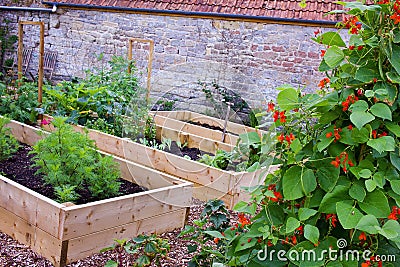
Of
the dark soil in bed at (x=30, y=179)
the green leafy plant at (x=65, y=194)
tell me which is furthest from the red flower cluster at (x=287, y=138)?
the dark soil in bed at (x=30, y=179)

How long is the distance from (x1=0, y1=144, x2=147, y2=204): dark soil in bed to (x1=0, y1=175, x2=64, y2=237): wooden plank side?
0.28m

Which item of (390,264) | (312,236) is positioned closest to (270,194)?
(312,236)

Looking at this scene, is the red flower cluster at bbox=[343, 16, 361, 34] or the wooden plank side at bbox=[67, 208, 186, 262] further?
the wooden plank side at bbox=[67, 208, 186, 262]

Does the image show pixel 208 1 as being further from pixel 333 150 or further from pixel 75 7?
pixel 333 150

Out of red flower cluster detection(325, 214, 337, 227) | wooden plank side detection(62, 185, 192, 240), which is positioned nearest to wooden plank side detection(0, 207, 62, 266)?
wooden plank side detection(62, 185, 192, 240)

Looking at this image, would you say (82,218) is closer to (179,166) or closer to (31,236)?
(31,236)

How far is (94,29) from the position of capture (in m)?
10.2

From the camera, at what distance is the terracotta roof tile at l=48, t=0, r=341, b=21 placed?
320 inches

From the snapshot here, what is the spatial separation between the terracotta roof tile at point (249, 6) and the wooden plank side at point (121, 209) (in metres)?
4.82

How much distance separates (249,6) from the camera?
867 cm

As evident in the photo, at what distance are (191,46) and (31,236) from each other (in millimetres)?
6252

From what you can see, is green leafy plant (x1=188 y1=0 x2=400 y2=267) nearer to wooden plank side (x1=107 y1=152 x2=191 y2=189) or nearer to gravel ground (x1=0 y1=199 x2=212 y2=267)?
gravel ground (x1=0 y1=199 x2=212 y2=267)

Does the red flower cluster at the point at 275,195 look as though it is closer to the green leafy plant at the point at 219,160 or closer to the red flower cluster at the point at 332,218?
the red flower cluster at the point at 332,218

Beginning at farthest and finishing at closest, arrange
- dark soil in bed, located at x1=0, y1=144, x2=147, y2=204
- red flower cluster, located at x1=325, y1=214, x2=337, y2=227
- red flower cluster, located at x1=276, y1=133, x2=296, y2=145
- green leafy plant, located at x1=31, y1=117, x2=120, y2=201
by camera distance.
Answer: dark soil in bed, located at x1=0, y1=144, x2=147, y2=204
green leafy plant, located at x1=31, y1=117, x2=120, y2=201
red flower cluster, located at x1=276, y1=133, x2=296, y2=145
red flower cluster, located at x1=325, y1=214, x2=337, y2=227
